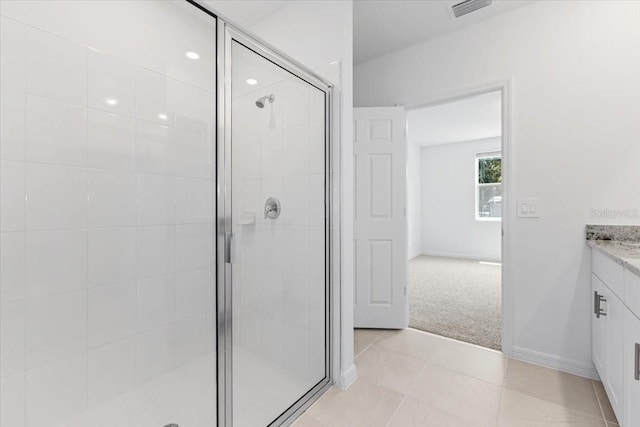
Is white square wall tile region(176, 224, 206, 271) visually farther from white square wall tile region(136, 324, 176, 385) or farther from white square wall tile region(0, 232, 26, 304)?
white square wall tile region(0, 232, 26, 304)

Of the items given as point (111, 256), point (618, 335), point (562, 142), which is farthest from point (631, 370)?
point (111, 256)

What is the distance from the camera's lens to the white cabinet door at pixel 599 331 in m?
1.57

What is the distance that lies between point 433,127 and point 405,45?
2.73 meters

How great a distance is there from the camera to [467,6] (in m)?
2.11

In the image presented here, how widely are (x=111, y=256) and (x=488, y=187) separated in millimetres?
6350

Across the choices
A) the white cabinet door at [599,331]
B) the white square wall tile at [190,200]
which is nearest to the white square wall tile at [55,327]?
the white square wall tile at [190,200]

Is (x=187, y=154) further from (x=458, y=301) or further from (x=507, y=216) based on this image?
(x=458, y=301)

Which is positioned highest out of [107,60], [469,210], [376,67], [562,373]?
[376,67]

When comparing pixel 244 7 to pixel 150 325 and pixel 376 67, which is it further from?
pixel 150 325

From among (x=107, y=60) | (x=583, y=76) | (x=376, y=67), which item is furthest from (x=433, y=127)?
(x=107, y=60)

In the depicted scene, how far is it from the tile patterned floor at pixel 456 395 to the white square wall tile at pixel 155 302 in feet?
3.07

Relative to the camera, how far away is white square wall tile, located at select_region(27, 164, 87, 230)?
129cm

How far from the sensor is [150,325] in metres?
1.64

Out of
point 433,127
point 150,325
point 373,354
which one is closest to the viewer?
point 150,325
